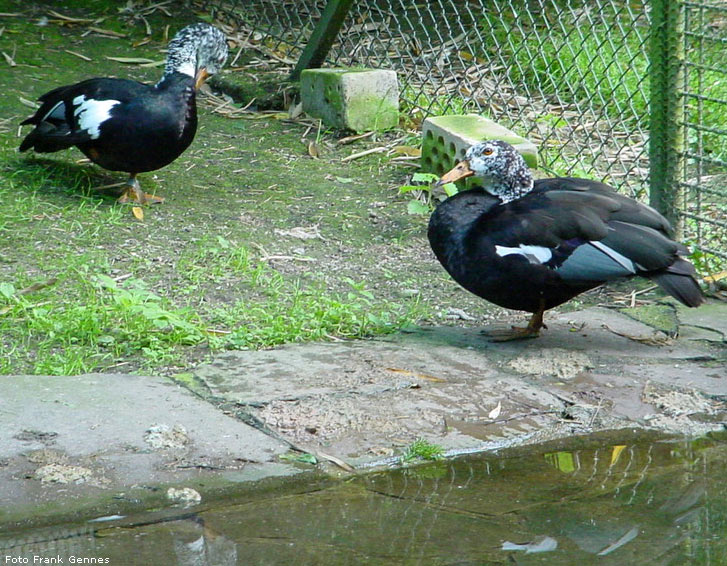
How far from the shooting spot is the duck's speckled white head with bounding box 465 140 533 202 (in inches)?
159

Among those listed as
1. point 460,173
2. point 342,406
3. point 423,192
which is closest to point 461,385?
point 342,406

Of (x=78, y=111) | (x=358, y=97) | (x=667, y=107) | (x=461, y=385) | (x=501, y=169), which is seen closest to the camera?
(x=461, y=385)

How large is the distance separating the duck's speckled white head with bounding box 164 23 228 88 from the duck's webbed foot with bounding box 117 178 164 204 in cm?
59

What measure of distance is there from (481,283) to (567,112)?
10.2 feet

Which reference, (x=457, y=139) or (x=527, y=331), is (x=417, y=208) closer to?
(x=457, y=139)

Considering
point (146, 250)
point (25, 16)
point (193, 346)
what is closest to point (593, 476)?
point (193, 346)

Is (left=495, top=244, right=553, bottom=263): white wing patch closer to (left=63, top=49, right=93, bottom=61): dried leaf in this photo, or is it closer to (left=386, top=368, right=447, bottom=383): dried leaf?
(left=386, top=368, right=447, bottom=383): dried leaf

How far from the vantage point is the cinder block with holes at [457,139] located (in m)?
5.23

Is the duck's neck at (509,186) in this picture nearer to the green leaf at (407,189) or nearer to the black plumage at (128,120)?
the green leaf at (407,189)

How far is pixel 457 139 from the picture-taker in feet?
17.6

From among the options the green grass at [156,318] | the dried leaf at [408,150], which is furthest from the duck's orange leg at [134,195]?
the dried leaf at [408,150]

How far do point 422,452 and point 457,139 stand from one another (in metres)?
2.64

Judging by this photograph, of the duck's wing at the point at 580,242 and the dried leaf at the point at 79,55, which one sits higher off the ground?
the duck's wing at the point at 580,242

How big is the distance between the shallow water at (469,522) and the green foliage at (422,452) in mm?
32
